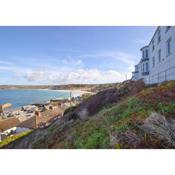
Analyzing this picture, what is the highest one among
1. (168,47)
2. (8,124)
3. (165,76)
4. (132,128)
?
(168,47)

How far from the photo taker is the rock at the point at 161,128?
5.04 m

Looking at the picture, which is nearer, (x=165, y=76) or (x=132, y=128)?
(x=132, y=128)

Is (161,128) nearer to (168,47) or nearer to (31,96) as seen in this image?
(168,47)

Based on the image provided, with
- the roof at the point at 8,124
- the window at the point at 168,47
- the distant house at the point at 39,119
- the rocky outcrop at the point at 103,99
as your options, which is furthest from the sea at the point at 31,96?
the window at the point at 168,47

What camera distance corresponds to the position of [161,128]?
5.16 m

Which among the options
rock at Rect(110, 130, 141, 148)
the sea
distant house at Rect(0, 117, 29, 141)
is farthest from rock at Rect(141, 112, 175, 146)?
the sea

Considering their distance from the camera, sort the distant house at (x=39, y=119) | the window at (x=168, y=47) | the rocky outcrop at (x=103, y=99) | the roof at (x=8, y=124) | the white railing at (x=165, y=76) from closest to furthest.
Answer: the white railing at (x=165, y=76) → the window at (x=168, y=47) → the rocky outcrop at (x=103, y=99) → the distant house at (x=39, y=119) → the roof at (x=8, y=124)

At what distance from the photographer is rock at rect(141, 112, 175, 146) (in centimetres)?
504

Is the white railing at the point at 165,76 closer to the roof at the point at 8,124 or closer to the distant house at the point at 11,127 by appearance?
the distant house at the point at 11,127

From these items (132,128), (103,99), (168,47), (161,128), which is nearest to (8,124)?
(103,99)
